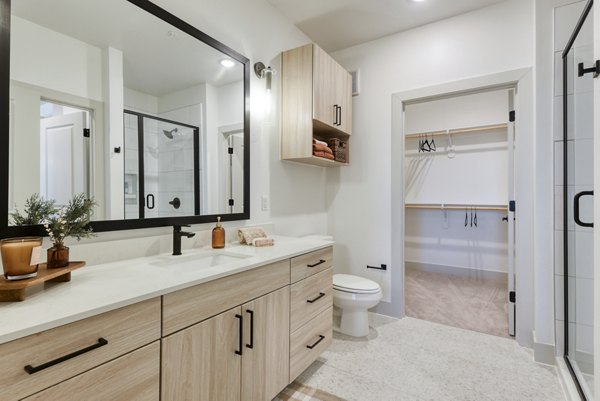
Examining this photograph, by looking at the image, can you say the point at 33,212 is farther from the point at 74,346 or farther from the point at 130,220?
the point at 74,346

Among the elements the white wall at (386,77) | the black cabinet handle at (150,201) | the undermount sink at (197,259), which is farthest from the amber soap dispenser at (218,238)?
the white wall at (386,77)

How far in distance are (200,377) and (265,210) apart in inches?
53.4

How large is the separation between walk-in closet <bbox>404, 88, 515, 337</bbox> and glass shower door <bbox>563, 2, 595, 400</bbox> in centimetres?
149

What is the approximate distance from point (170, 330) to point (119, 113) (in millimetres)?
1079

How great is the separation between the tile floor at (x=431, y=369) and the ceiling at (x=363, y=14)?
2.75m

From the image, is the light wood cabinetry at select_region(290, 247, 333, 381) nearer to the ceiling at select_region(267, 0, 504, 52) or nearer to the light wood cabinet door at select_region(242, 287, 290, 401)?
the light wood cabinet door at select_region(242, 287, 290, 401)

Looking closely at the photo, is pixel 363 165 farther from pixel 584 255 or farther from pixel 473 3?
pixel 584 255

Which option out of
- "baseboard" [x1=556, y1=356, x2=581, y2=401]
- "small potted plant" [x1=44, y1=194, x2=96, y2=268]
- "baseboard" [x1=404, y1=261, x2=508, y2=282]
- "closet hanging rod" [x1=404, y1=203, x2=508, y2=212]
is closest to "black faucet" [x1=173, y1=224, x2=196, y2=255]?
"small potted plant" [x1=44, y1=194, x2=96, y2=268]

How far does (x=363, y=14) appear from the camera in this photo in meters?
2.52

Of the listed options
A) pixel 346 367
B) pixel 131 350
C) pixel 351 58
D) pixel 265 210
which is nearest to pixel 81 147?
pixel 131 350

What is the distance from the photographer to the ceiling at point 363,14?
7.84ft

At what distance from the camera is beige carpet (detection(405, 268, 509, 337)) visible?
272 centimetres

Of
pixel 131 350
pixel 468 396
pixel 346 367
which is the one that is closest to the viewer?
pixel 131 350

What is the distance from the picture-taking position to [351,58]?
3.07 m
